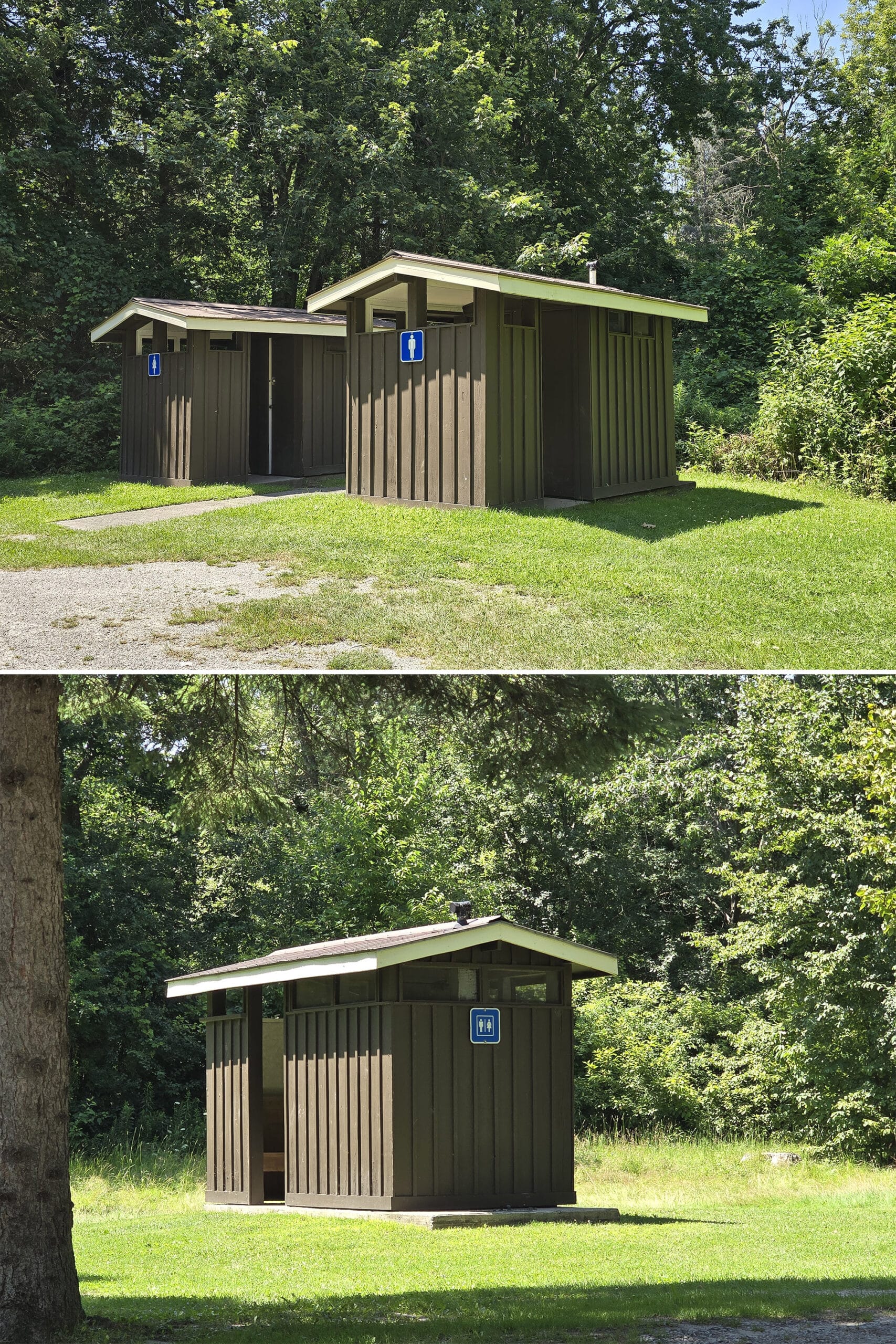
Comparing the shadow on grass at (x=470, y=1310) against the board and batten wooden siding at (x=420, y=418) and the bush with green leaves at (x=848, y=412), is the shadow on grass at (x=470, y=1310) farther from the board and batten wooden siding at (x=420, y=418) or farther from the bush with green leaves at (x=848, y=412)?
the bush with green leaves at (x=848, y=412)

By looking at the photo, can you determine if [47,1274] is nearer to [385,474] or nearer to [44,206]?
[385,474]

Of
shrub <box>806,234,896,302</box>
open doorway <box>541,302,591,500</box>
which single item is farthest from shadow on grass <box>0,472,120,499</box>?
shrub <box>806,234,896,302</box>

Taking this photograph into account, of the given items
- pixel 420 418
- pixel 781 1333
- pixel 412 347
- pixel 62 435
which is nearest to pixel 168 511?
pixel 420 418

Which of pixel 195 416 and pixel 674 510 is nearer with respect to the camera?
pixel 674 510

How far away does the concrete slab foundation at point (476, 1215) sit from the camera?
10.3m

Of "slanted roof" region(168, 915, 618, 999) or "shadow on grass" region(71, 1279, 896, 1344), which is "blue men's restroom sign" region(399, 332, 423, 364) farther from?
"shadow on grass" region(71, 1279, 896, 1344)

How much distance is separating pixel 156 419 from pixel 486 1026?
10.1m

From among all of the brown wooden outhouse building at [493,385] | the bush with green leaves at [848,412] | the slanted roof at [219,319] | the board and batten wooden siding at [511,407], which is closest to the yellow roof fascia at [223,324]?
the slanted roof at [219,319]

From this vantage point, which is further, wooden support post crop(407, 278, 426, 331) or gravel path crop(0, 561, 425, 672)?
wooden support post crop(407, 278, 426, 331)

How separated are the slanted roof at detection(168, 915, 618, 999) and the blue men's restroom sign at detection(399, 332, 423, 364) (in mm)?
5851

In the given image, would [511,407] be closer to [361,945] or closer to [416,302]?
[416,302]

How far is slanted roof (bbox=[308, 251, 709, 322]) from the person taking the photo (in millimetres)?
12219

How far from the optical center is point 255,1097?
1316cm

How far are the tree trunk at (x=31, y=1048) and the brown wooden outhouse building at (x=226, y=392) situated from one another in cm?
1051
